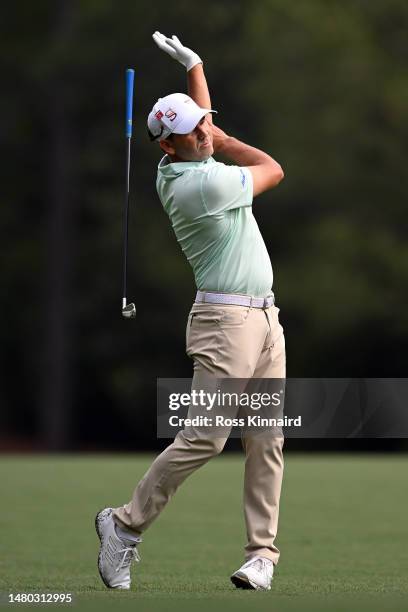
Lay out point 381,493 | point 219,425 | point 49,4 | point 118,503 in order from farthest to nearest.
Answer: point 49,4, point 381,493, point 118,503, point 219,425

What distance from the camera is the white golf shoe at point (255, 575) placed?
6.19 metres

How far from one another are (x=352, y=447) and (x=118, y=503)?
15.6m

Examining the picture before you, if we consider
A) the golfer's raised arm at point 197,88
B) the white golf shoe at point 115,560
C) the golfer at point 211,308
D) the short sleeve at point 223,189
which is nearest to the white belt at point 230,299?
the golfer at point 211,308

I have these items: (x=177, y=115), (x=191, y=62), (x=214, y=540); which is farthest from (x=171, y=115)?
(x=214, y=540)

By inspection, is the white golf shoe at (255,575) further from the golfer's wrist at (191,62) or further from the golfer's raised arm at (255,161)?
the golfer's wrist at (191,62)

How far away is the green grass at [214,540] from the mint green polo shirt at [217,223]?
4.42 ft

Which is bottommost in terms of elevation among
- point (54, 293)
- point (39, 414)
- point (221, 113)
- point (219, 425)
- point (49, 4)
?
point (39, 414)

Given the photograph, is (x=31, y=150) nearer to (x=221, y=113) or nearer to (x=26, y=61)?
(x=26, y=61)

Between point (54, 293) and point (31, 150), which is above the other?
point (31, 150)

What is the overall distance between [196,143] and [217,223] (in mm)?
375

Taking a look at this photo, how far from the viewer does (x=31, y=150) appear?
29.7 metres

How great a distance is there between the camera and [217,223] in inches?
245

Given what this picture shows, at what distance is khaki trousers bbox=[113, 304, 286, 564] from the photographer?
621 cm

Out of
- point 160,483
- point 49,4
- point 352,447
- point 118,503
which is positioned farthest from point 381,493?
point 49,4
